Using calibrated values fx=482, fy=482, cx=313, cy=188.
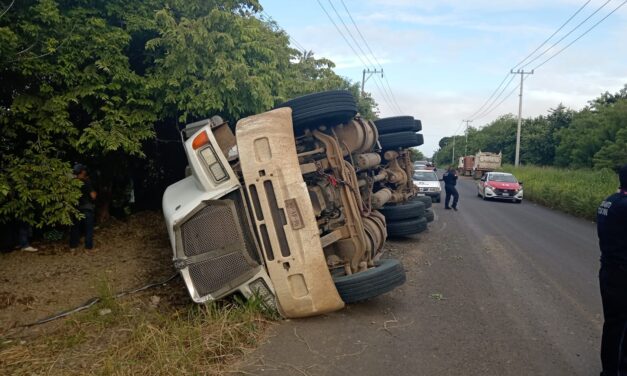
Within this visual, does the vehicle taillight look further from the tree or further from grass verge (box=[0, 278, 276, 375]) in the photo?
the tree

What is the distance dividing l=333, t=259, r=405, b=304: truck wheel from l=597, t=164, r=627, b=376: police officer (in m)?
2.09

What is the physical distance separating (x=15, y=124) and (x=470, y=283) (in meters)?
6.78

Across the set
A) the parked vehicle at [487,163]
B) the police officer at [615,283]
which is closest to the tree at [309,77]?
the police officer at [615,283]

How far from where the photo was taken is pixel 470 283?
22.3 feet

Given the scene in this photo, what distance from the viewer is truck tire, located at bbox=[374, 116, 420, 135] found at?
1048cm

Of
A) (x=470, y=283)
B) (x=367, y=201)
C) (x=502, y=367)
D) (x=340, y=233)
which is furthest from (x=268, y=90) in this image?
(x=502, y=367)

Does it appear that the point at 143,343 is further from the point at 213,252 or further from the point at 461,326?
the point at 461,326

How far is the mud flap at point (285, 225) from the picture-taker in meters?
4.79

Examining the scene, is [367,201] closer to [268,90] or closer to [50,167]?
[268,90]

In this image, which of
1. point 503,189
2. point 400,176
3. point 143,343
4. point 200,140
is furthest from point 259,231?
point 503,189

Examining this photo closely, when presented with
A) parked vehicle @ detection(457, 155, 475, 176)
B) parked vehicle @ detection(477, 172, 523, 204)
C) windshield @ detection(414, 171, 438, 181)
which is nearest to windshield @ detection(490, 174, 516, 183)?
parked vehicle @ detection(477, 172, 523, 204)

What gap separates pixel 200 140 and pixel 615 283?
4053 mm

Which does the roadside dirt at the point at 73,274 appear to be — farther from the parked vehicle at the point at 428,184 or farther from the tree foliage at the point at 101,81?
the parked vehicle at the point at 428,184

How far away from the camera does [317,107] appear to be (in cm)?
592
